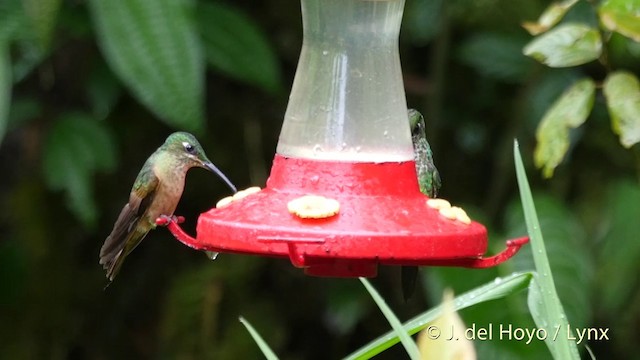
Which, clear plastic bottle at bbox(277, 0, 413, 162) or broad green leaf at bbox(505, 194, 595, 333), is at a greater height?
clear plastic bottle at bbox(277, 0, 413, 162)

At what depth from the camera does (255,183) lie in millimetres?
3963

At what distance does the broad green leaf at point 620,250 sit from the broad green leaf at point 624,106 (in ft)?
3.98

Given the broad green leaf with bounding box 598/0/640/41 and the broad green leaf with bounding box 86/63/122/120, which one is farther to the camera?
the broad green leaf with bounding box 86/63/122/120

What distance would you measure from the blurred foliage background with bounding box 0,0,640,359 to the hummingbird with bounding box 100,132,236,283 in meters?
0.83

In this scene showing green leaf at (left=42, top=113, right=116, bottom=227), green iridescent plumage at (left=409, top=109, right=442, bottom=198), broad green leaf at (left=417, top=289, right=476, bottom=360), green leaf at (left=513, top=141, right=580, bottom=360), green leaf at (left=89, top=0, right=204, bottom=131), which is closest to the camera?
broad green leaf at (left=417, top=289, right=476, bottom=360)

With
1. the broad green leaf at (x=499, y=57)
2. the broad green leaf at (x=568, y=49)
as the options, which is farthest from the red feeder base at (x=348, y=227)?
the broad green leaf at (x=499, y=57)

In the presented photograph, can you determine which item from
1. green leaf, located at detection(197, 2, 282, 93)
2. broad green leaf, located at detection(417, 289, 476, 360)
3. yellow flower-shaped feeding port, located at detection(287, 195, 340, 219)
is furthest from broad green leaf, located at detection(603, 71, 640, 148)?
green leaf, located at detection(197, 2, 282, 93)

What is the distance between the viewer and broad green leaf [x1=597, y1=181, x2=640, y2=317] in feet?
11.1

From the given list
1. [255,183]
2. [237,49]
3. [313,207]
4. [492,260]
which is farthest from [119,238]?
[255,183]

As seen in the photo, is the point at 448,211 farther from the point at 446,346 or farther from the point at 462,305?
the point at 446,346

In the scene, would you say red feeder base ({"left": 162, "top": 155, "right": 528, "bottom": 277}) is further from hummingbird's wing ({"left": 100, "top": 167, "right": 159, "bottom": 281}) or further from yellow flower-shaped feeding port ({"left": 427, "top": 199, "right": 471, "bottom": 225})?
hummingbird's wing ({"left": 100, "top": 167, "right": 159, "bottom": 281})

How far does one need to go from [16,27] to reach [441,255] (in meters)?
1.70

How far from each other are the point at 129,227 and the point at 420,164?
→ 0.63 meters

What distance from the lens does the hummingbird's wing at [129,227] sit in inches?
93.4
